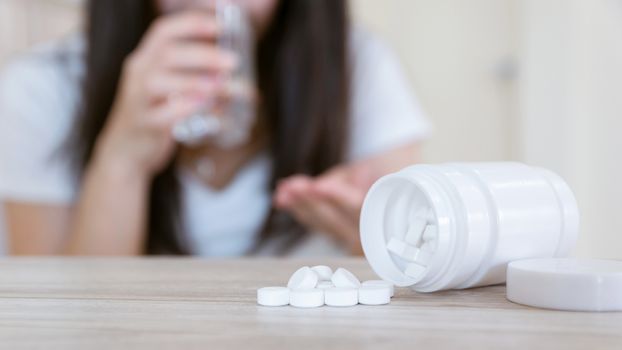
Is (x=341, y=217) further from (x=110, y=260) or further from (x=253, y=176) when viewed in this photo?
(x=110, y=260)

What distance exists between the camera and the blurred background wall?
5.36 feet

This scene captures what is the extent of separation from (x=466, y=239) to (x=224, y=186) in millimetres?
820

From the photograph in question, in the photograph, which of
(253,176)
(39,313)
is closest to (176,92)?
(253,176)

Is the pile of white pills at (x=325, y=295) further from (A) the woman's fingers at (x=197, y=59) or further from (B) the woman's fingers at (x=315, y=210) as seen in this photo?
(A) the woman's fingers at (x=197, y=59)

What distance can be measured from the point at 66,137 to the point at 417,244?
85cm

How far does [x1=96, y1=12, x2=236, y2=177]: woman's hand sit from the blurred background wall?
78 cm

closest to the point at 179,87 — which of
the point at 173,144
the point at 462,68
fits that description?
the point at 173,144

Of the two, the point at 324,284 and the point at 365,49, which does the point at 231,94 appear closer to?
the point at 365,49

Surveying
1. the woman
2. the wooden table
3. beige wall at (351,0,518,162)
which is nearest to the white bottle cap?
the wooden table

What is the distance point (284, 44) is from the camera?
3.77 ft

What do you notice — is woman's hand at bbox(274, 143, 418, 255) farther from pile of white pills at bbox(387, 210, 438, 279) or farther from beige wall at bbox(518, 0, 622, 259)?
beige wall at bbox(518, 0, 622, 259)

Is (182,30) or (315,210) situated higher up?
(182,30)

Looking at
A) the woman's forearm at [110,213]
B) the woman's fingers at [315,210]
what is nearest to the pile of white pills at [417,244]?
the woman's fingers at [315,210]

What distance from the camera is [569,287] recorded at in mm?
345
